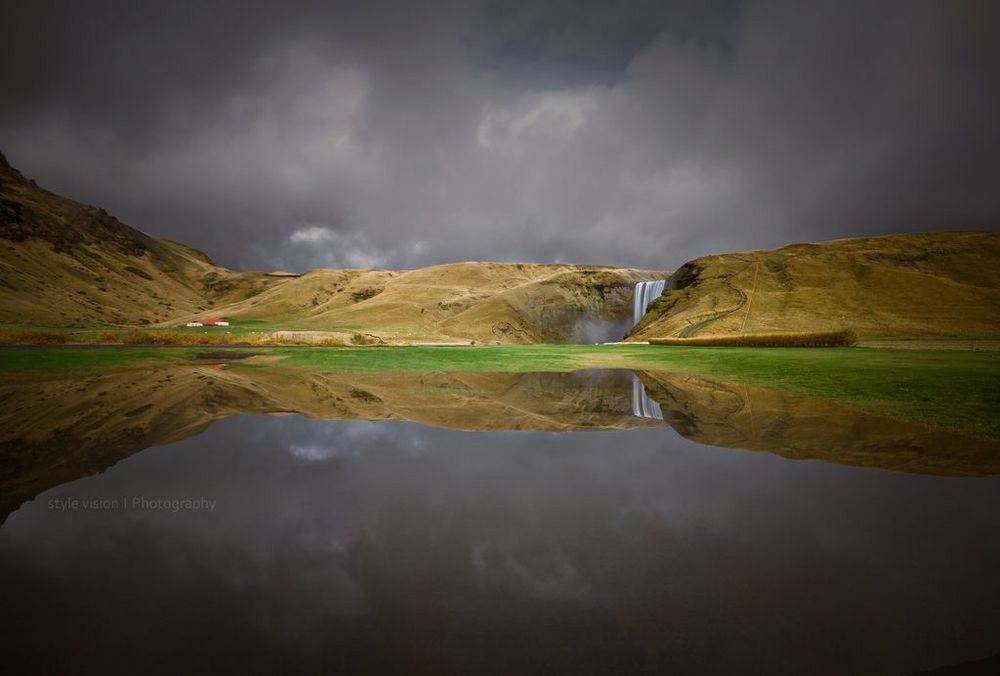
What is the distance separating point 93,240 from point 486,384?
225374mm

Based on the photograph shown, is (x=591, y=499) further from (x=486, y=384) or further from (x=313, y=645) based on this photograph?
(x=486, y=384)

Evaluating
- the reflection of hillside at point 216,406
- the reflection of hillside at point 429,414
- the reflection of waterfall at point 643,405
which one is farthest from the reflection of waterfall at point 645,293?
the reflection of waterfall at point 643,405

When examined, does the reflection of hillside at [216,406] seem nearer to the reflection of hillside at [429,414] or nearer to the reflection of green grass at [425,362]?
the reflection of hillside at [429,414]

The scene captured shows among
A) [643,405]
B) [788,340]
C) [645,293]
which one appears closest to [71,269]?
[645,293]

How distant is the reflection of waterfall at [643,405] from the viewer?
10.1 m

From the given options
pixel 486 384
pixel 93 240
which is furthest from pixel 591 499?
pixel 93 240

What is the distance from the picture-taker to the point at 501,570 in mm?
3498

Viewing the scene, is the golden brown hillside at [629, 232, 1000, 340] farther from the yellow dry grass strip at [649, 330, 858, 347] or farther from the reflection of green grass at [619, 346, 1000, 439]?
the reflection of green grass at [619, 346, 1000, 439]

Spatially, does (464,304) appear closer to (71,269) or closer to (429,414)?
(429,414)

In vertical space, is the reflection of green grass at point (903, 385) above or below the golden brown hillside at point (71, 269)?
below

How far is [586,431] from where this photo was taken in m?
8.51

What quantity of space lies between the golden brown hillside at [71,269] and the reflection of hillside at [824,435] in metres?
121

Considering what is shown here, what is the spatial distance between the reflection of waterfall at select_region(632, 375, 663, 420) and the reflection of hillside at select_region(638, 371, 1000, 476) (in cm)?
22

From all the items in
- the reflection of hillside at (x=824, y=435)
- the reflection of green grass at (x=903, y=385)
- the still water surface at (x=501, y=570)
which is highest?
the reflection of green grass at (x=903, y=385)
